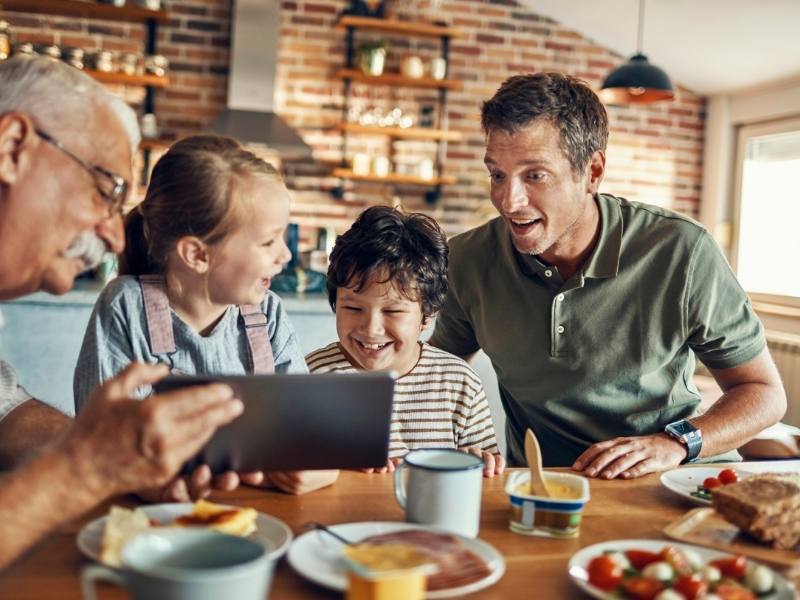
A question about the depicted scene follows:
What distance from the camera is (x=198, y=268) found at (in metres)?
1.59

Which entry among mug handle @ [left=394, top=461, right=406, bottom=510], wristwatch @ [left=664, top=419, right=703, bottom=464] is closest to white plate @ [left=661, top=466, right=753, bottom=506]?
wristwatch @ [left=664, top=419, right=703, bottom=464]

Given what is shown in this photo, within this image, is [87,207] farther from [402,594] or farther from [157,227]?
[402,594]

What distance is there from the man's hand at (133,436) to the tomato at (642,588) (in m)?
0.49

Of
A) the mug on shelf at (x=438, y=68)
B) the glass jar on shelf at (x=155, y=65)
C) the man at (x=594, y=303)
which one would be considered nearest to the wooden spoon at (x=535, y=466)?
the man at (x=594, y=303)

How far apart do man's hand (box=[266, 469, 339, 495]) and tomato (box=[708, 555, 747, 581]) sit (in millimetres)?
592

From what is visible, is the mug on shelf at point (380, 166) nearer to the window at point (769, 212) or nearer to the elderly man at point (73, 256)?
the window at point (769, 212)

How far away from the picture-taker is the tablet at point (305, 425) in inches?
43.1

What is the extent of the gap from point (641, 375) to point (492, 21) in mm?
4934

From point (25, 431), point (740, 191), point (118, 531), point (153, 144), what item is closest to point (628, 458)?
point (118, 531)

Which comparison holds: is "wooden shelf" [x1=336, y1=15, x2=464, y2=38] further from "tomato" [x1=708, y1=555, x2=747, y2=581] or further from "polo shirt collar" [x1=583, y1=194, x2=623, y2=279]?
"tomato" [x1=708, y1=555, x2=747, y2=581]

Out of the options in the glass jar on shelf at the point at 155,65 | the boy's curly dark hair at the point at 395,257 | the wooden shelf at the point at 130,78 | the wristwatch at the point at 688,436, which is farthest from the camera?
the glass jar on shelf at the point at 155,65

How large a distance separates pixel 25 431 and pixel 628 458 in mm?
1062

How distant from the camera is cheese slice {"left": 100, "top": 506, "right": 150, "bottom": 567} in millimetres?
908

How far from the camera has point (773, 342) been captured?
509cm
